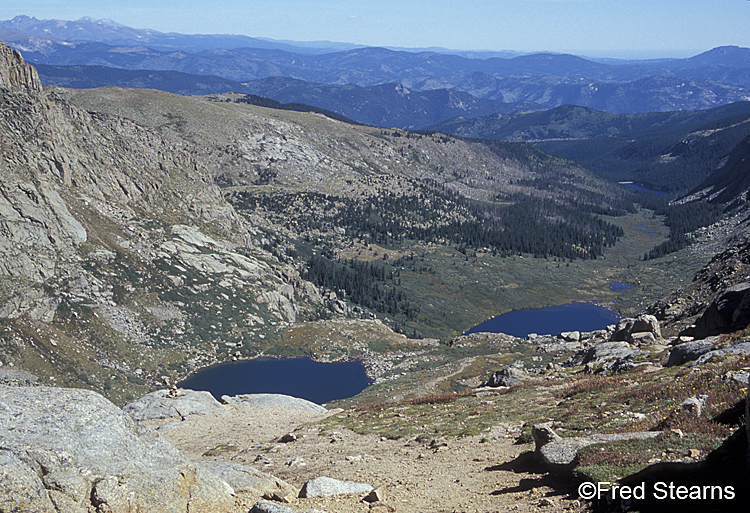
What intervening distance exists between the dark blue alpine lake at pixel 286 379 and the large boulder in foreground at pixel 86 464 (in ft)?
288

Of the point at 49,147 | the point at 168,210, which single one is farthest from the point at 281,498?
the point at 168,210

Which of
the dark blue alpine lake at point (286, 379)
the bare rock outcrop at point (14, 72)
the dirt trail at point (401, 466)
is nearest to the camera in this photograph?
the dirt trail at point (401, 466)

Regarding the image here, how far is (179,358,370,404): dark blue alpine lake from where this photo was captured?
110 meters

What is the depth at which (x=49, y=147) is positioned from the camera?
127500 millimetres

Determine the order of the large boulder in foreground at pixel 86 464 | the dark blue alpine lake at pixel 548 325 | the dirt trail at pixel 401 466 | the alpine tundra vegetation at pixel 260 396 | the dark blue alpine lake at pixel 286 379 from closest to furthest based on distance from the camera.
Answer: the large boulder in foreground at pixel 86 464, the alpine tundra vegetation at pixel 260 396, the dirt trail at pixel 401 466, the dark blue alpine lake at pixel 286 379, the dark blue alpine lake at pixel 548 325

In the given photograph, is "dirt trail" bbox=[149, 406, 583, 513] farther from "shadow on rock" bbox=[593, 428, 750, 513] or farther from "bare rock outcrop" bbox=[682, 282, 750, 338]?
"bare rock outcrop" bbox=[682, 282, 750, 338]

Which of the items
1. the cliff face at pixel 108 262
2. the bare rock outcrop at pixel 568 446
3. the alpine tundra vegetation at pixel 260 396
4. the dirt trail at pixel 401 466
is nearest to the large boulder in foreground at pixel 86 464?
the alpine tundra vegetation at pixel 260 396

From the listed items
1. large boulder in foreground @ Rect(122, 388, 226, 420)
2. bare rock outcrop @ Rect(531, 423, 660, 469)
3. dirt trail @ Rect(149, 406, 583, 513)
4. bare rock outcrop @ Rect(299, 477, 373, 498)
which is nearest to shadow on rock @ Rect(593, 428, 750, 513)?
dirt trail @ Rect(149, 406, 583, 513)

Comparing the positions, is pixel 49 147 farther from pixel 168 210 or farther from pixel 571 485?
pixel 571 485

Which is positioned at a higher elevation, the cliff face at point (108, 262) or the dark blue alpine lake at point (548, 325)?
the cliff face at point (108, 262)

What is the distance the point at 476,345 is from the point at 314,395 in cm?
4455

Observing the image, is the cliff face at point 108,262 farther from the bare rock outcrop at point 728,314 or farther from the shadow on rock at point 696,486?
the shadow on rock at point 696,486

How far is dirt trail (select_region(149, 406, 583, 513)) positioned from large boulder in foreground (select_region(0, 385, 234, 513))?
2.37 meters

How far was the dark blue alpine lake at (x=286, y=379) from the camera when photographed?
110344mm
